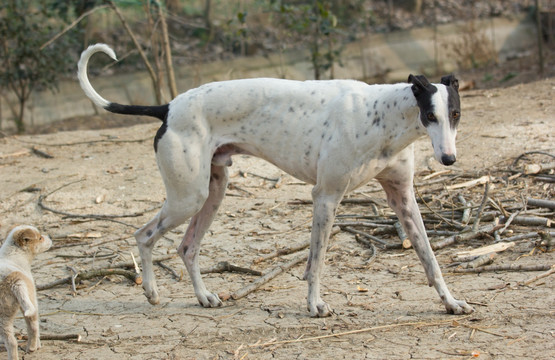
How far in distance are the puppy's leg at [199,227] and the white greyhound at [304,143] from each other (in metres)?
0.12

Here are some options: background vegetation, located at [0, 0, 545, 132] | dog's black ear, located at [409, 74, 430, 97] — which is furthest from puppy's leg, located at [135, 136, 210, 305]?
background vegetation, located at [0, 0, 545, 132]

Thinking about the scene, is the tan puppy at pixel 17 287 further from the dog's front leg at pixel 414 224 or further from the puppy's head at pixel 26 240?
the dog's front leg at pixel 414 224

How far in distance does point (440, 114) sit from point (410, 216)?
3.36 ft

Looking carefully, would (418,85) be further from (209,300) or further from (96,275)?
(96,275)

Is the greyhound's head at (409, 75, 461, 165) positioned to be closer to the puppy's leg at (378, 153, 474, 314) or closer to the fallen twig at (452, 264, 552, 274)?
the puppy's leg at (378, 153, 474, 314)

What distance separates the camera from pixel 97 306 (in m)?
5.38

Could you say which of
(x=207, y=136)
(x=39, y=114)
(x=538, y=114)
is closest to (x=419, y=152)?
(x=538, y=114)

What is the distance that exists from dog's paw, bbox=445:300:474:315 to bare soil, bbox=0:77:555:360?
6cm

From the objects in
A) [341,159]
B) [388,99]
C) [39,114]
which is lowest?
[39,114]

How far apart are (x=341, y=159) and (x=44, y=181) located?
4.61 meters

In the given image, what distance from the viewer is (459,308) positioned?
466 cm

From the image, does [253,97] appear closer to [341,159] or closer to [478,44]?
[341,159]

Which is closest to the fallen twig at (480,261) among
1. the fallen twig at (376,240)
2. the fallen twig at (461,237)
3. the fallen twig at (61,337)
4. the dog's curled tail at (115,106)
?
the fallen twig at (461,237)

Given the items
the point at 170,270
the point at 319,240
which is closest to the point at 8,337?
the point at 170,270
